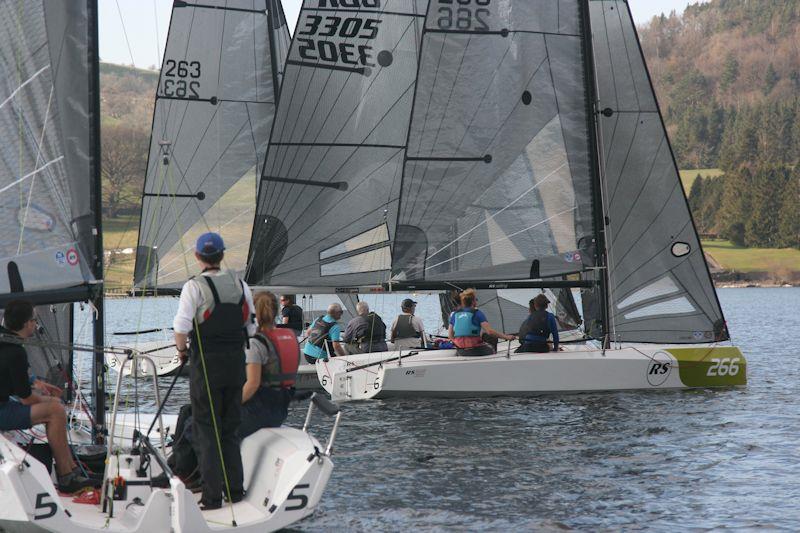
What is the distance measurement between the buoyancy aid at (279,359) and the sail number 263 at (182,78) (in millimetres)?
16212

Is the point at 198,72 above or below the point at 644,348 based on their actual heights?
above

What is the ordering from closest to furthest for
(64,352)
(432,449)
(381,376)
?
(64,352), (432,449), (381,376)

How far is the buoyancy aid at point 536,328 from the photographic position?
1659 centimetres

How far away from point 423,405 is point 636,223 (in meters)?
4.39

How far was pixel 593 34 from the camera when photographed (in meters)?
18.0

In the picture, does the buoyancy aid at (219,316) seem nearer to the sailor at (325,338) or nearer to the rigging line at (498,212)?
the sailor at (325,338)

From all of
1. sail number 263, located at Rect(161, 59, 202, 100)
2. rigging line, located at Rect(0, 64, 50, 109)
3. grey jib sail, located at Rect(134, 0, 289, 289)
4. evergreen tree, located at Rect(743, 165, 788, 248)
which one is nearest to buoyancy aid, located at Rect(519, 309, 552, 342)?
grey jib sail, located at Rect(134, 0, 289, 289)

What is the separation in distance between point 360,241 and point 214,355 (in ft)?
38.9

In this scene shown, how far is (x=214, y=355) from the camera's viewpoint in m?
7.54

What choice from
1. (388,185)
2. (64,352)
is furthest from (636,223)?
(64,352)

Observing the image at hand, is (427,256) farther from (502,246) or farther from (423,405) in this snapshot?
(423,405)

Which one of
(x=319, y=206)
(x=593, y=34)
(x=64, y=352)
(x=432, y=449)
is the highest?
(x=593, y=34)

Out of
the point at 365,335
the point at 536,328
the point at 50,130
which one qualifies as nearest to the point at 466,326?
the point at 536,328

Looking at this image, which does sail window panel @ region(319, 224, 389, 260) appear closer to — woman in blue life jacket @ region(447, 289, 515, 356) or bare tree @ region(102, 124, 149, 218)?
woman in blue life jacket @ region(447, 289, 515, 356)
